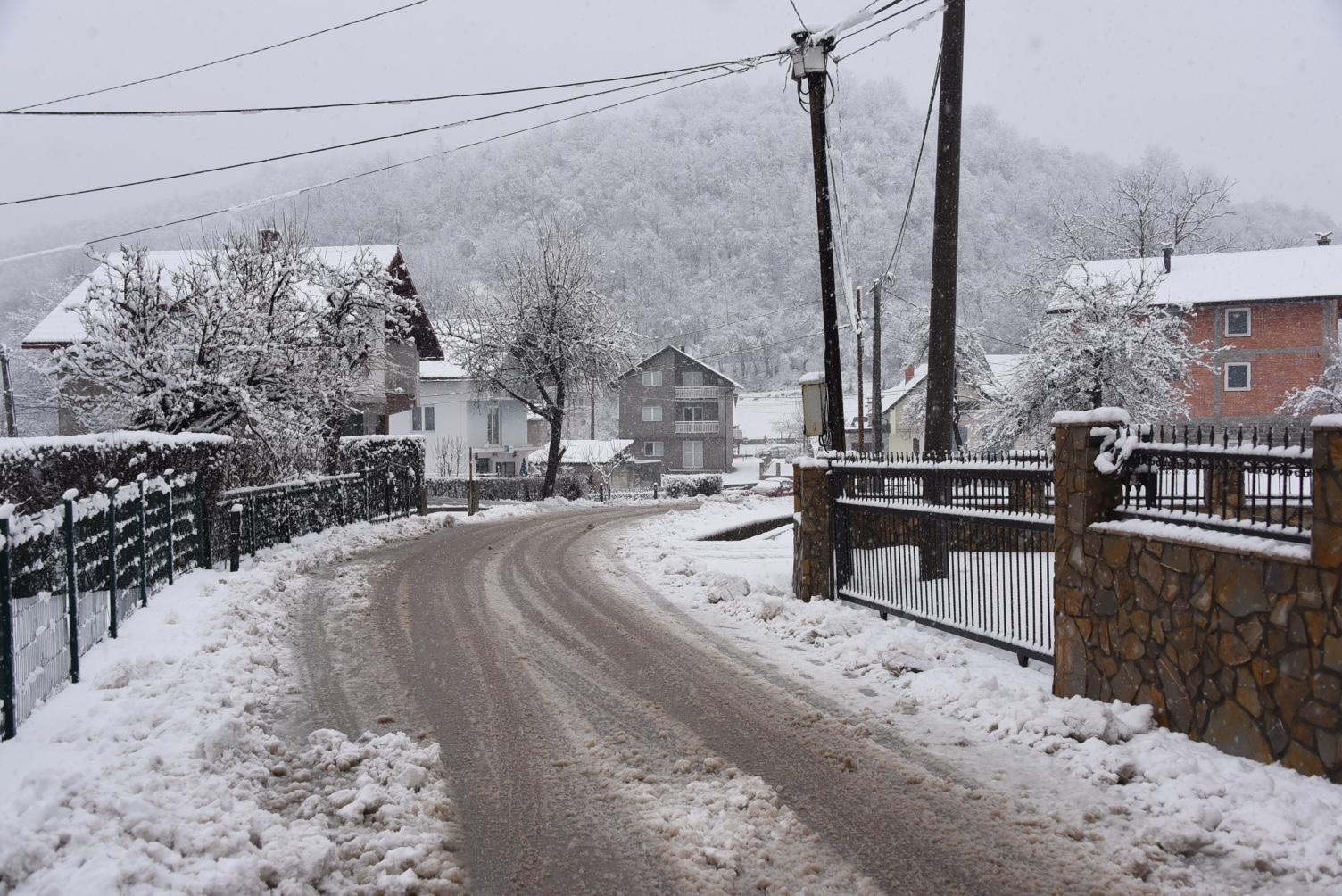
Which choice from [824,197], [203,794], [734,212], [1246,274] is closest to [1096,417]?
[203,794]

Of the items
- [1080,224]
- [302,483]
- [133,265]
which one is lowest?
[302,483]

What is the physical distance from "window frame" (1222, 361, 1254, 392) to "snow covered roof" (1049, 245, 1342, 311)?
2.97m

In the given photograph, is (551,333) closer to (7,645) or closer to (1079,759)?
(7,645)

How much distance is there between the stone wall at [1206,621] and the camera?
465 cm

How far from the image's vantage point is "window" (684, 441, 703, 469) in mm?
65750

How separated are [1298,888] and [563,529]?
62.4 ft

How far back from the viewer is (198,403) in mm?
17203

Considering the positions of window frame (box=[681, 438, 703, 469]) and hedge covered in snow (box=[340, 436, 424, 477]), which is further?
window frame (box=[681, 438, 703, 469])

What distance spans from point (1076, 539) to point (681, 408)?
59.3 metres

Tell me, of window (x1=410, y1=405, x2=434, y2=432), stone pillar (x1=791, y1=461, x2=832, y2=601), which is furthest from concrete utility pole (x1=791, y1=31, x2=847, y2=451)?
window (x1=410, y1=405, x2=434, y2=432)

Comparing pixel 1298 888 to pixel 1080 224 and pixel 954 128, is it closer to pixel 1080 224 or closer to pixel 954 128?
pixel 954 128

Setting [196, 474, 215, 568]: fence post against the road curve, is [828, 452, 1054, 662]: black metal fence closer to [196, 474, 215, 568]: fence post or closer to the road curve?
the road curve

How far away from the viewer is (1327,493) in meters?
4.63

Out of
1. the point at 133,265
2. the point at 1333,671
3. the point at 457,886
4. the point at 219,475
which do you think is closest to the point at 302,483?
the point at 219,475
